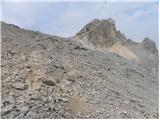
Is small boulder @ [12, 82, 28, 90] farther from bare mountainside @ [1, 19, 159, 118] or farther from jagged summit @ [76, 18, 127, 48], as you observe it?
jagged summit @ [76, 18, 127, 48]

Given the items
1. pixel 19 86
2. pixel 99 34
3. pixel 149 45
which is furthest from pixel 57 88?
pixel 149 45

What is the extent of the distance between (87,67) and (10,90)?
177 inches

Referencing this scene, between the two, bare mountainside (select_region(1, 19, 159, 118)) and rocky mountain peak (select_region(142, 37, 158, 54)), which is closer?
bare mountainside (select_region(1, 19, 159, 118))

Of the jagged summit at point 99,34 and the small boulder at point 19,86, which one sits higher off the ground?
the jagged summit at point 99,34

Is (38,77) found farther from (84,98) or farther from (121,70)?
(121,70)

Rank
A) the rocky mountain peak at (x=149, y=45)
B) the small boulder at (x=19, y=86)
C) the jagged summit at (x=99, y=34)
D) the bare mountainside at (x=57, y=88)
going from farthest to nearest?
the rocky mountain peak at (x=149, y=45) < the jagged summit at (x=99, y=34) < the small boulder at (x=19, y=86) < the bare mountainside at (x=57, y=88)

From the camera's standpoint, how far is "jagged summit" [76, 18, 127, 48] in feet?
103

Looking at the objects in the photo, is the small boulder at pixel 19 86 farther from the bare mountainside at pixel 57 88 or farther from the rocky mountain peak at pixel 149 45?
the rocky mountain peak at pixel 149 45

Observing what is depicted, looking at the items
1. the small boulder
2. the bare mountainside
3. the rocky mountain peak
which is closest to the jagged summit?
the rocky mountain peak

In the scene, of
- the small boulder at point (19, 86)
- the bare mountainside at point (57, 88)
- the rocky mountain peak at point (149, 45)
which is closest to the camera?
the bare mountainside at point (57, 88)

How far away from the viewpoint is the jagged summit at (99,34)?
103 ft

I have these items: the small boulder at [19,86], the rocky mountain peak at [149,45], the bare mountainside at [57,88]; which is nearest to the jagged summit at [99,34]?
the rocky mountain peak at [149,45]

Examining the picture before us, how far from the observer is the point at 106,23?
31.9m

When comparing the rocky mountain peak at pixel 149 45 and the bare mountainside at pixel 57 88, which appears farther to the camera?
the rocky mountain peak at pixel 149 45
